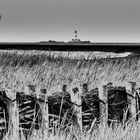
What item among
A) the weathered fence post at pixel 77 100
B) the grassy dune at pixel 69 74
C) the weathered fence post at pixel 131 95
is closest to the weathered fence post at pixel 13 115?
the weathered fence post at pixel 77 100

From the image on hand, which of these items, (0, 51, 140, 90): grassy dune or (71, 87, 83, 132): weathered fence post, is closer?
(71, 87, 83, 132): weathered fence post

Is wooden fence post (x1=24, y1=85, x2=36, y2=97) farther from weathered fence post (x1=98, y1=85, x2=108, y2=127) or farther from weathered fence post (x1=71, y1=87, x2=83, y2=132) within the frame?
weathered fence post (x1=98, y1=85, x2=108, y2=127)

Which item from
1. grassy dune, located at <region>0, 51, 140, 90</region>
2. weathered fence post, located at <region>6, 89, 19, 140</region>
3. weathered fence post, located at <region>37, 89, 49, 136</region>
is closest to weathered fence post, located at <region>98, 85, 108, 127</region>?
weathered fence post, located at <region>37, 89, 49, 136</region>

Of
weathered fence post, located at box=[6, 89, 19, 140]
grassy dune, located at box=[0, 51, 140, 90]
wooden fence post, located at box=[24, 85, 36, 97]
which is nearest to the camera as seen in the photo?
weathered fence post, located at box=[6, 89, 19, 140]

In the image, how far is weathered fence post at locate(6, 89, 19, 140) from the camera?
11.6 ft

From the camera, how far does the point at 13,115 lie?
3545mm

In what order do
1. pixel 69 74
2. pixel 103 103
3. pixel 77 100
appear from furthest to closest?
pixel 69 74 < pixel 103 103 < pixel 77 100

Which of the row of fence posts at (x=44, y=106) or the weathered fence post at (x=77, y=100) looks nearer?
the row of fence posts at (x=44, y=106)

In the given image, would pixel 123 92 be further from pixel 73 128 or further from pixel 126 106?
pixel 73 128

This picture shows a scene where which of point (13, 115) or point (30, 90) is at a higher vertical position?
point (30, 90)

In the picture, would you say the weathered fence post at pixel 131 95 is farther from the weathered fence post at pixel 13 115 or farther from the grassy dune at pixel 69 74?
the grassy dune at pixel 69 74

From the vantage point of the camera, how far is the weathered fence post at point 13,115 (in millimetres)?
3535

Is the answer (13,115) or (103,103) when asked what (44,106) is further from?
(103,103)

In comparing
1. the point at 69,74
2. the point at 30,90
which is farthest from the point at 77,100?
the point at 69,74
